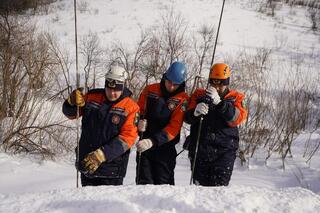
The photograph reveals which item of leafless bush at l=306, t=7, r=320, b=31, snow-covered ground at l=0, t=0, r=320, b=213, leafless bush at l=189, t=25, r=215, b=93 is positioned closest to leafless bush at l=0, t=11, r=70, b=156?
snow-covered ground at l=0, t=0, r=320, b=213

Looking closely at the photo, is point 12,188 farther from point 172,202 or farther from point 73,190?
point 172,202

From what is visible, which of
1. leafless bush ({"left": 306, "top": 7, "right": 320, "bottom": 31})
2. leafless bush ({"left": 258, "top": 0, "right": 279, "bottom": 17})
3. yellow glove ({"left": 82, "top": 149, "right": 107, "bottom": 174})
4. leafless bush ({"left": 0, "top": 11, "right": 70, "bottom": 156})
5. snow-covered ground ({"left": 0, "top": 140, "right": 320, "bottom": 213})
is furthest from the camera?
leafless bush ({"left": 258, "top": 0, "right": 279, "bottom": 17})

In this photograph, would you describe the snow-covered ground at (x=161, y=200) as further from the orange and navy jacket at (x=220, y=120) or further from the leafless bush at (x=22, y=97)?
the leafless bush at (x=22, y=97)

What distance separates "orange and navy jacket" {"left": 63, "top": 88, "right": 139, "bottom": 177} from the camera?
9.71ft

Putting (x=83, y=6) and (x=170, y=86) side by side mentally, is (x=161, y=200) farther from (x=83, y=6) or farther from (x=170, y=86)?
(x=83, y=6)

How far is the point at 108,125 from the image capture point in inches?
117

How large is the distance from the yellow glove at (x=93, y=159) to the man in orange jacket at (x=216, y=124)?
33.2 inches

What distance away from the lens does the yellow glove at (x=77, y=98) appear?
294cm

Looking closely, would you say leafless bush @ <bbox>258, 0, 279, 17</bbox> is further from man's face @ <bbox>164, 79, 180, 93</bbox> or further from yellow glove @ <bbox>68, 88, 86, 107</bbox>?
yellow glove @ <bbox>68, 88, 86, 107</bbox>

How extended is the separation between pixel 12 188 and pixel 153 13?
1413 centimetres

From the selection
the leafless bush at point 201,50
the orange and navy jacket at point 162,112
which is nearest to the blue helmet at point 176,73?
the orange and navy jacket at point 162,112

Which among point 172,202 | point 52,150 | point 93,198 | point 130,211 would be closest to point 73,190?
point 93,198

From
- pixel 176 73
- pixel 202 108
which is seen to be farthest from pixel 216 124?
pixel 176 73

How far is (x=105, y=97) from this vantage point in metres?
3.04
